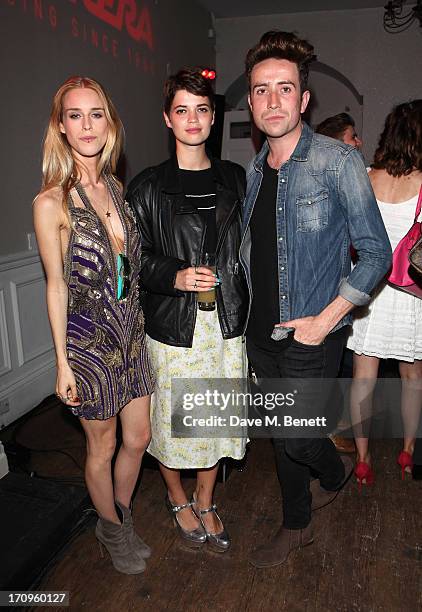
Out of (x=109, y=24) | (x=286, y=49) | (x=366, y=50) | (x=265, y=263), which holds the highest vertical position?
(x=366, y=50)

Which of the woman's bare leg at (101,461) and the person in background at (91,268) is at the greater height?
the person in background at (91,268)

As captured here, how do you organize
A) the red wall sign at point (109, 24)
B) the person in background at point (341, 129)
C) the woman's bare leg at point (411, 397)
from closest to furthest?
the woman's bare leg at point (411, 397) → the person in background at point (341, 129) → the red wall sign at point (109, 24)

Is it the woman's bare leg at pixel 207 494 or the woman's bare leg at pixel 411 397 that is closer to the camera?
the woman's bare leg at pixel 207 494

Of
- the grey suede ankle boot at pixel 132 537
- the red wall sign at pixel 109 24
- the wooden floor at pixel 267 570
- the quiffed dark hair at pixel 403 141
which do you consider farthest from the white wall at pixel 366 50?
the grey suede ankle boot at pixel 132 537

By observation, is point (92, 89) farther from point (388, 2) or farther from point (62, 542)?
point (388, 2)

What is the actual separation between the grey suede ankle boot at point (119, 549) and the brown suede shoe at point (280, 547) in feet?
1.49

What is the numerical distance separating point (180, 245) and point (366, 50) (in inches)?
257

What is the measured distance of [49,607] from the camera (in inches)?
77.8

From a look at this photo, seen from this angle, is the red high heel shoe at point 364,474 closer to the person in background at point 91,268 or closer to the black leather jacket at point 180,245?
the black leather jacket at point 180,245

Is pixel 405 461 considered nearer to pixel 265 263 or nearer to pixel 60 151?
pixel 265 263

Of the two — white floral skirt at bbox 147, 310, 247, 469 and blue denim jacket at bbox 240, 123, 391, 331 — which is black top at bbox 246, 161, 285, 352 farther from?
white floral skirt at bbox 147, 310, 247, 469

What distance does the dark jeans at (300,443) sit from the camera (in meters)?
1.95

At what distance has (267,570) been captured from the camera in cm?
214

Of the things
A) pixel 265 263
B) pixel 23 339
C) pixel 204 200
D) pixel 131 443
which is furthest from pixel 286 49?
pixel 23 339
